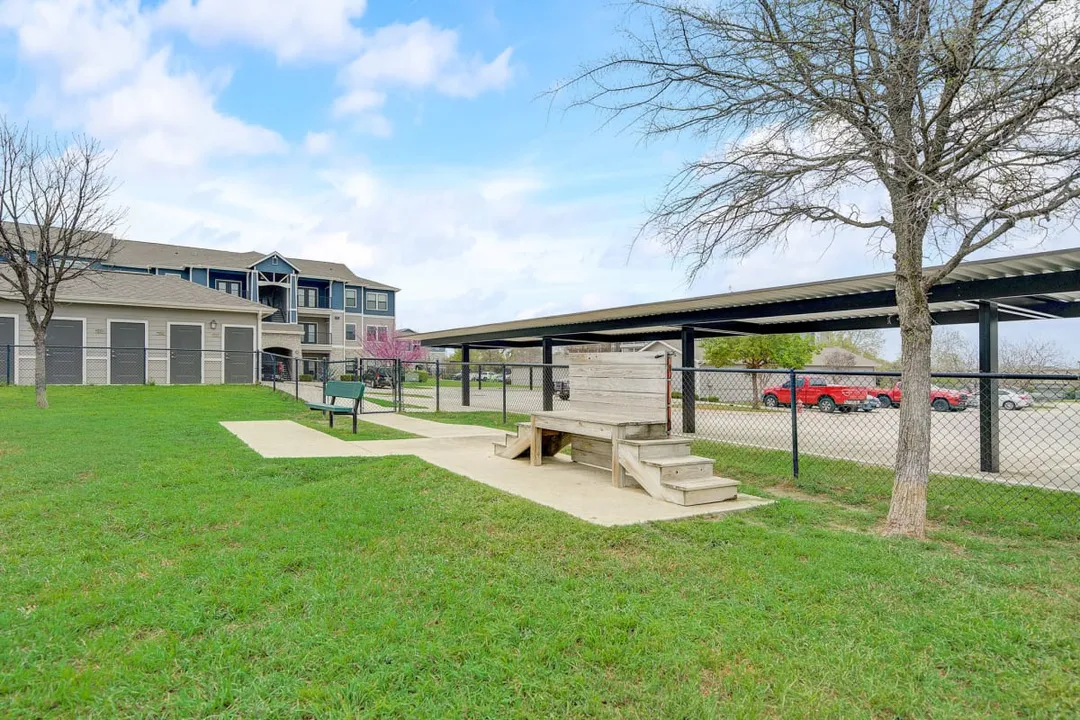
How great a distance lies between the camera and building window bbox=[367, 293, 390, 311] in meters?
42.8

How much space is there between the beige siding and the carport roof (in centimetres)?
1384

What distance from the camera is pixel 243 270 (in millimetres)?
34625

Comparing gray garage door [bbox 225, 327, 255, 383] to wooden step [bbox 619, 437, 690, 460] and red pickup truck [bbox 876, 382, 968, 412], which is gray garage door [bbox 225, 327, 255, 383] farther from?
red pickup truck [bbox 876, 382, 968, 412]

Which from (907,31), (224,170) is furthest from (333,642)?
(224,170)

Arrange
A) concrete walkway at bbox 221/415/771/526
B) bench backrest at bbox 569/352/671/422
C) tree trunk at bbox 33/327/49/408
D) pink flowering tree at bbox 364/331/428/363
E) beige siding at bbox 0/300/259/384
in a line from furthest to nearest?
pink flowering tree at bbox 364/331/428/363 < beige siding at bbox 0/300/259/384 < tree trunk at bbox 33/327/49/408 < bench backrest at bbox 569/352/671/422 < concrete walkway at bbox 221/415/771/526

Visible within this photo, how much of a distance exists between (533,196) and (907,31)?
945 cm

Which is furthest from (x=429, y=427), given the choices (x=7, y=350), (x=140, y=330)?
(x=7, y=350)

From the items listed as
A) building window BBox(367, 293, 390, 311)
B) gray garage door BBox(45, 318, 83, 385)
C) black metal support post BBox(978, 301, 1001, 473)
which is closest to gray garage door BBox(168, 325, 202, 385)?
gray garage door BBox(45, 318, 83, 385)

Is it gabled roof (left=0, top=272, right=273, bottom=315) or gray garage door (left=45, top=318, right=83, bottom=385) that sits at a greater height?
gabled roof (left=0, top=272, right=273, bottom=315)

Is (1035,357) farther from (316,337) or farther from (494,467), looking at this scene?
(316,337)

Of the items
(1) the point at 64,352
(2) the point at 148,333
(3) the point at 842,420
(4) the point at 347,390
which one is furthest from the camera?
(2) the point at 148,333

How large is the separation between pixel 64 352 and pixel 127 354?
1869mm

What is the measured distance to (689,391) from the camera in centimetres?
1216

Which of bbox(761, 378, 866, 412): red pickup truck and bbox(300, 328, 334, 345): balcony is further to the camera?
bbox(300, 328, 334, 345): balcony
